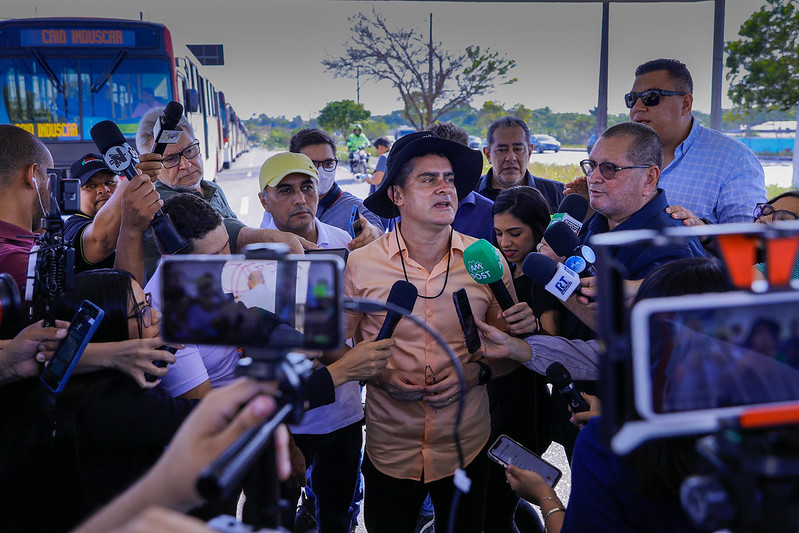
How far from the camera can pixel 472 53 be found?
57.7 ft

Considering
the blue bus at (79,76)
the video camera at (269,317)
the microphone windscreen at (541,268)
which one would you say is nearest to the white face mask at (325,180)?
the microphone windscreen at (541,268)

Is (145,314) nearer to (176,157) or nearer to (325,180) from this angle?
(176,157)

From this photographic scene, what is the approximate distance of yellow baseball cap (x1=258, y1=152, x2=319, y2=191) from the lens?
11.6ft

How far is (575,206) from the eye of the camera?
11.1ft

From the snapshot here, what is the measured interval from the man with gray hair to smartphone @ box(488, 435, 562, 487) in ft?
9.57

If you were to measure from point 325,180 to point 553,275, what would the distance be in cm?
246

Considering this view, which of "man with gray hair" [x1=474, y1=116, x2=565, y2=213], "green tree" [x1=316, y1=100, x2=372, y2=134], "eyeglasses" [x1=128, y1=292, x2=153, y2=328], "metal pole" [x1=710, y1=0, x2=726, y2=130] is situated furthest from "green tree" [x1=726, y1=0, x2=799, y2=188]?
"green tree" [x1=316, y1=100, x2=372, y2=134]

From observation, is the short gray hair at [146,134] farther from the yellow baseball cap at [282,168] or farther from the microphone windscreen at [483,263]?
the microphone windscreen at [483,263]

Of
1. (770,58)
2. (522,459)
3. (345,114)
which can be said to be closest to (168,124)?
(522,459)

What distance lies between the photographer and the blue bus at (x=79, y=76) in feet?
24.2

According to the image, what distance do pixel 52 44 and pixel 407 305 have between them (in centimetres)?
711

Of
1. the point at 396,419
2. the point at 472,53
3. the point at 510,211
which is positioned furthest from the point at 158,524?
the point at 472,53

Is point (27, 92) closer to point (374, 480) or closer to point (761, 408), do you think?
point (374, 480)

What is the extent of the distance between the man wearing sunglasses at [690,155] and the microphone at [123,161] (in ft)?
9.19
